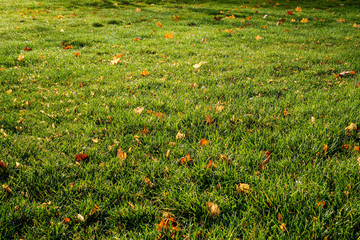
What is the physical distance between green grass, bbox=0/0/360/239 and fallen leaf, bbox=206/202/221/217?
0.02m

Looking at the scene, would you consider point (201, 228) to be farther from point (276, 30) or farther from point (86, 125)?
point (276, 30)

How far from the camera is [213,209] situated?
1479 millimetres

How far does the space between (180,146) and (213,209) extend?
0.74 meters

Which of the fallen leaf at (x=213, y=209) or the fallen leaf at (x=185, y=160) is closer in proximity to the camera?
the fallen leaf at (x=213, y=209)

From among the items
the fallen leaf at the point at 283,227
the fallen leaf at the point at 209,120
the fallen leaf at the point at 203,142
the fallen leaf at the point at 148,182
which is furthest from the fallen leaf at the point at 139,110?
the fallen leaf at the point at 283,227

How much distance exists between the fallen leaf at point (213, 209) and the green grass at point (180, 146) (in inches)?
0.7

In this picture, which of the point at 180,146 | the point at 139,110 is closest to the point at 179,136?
the point at 180,146

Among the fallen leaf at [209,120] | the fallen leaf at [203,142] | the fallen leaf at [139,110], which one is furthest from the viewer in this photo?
the fallen leaf at [139,110]

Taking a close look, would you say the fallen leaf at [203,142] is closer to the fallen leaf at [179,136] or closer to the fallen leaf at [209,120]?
the fallen leaf at [179,136]

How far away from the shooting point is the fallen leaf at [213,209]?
1.47 m

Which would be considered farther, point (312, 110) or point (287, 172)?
point (312, 110)

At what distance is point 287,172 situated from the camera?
1.73 m

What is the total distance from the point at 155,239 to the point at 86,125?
1536 millimetres

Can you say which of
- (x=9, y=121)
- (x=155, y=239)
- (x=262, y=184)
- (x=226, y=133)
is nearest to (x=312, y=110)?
(x=226, y=133)
